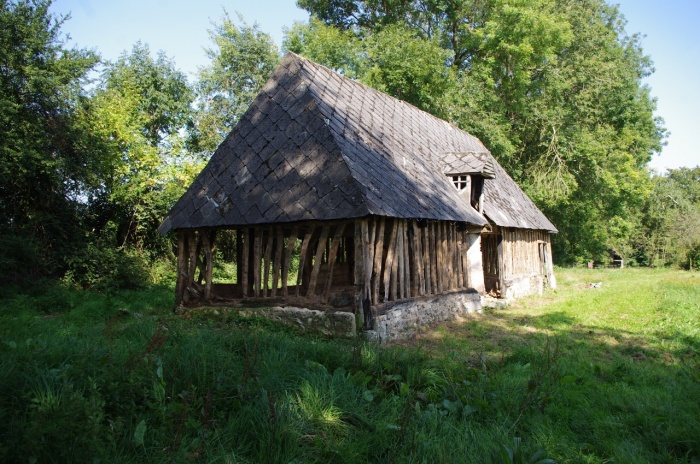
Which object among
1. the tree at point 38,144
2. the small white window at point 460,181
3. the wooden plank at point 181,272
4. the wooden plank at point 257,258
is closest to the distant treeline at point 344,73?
the tree at point 38,144

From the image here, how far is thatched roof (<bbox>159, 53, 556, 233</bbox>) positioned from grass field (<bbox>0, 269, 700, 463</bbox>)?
10.6 ft

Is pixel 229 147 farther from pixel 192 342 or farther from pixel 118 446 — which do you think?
pixel 118 446

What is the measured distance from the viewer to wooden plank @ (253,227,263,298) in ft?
31.2

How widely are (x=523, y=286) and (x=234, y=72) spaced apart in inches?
775

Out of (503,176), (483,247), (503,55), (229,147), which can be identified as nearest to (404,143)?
(229,147)

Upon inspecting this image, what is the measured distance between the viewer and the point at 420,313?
32.9 ft

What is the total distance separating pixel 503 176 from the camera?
19.5m

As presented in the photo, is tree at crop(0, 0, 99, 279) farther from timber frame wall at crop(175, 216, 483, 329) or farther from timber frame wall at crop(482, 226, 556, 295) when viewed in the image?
timber frame wall at crop(482, 226, 556, 295)

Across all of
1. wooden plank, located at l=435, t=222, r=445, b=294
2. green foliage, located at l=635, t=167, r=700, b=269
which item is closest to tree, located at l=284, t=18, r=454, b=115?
wooden plank, located at l=435, t=222, r=445, b=294

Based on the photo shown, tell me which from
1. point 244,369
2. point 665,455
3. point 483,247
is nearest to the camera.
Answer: point 665,455

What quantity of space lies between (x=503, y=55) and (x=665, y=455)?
79.7 feet

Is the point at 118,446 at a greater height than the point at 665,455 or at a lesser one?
greater

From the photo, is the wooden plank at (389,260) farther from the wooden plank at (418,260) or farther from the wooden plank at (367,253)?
the wooden plank at (418,260)

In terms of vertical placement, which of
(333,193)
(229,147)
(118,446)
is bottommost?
(118,446)
